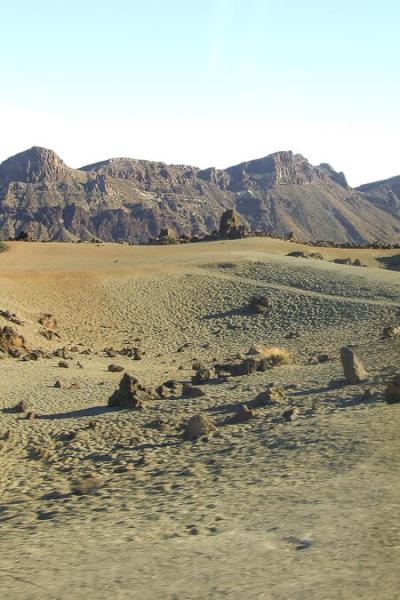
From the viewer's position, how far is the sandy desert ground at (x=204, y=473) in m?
7.51

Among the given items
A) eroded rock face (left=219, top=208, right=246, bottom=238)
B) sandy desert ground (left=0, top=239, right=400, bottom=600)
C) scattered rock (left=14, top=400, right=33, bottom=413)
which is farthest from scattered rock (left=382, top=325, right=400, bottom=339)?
eroded rock face (left=219, top=208, right=246, bottom=238)

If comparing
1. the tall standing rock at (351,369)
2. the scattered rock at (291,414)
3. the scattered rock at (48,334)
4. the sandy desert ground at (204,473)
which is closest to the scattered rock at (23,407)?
the sandy desert ground at (204,473)

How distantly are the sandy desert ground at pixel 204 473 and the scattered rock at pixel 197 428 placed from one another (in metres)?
0.19

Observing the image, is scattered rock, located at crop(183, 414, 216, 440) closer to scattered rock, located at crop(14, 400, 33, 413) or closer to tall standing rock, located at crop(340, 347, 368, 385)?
tall standing rock, located at crop(340, 347, 368, 385)

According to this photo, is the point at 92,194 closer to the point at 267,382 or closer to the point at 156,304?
the point at 156,304

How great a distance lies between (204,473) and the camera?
11891 mm

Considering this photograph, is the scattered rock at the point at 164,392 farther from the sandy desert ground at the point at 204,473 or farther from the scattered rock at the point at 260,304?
the scattered rock at the point at 260,304

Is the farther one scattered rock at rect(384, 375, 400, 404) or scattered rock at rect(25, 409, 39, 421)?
scattered rock at rect(25, 409, 39, 421)

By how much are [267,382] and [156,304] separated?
664 inches

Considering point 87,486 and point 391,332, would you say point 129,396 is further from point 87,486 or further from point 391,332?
point 391,332

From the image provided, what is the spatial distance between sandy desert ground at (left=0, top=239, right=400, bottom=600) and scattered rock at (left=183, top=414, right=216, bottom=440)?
194mm

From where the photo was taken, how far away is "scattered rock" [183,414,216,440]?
14.4 metres

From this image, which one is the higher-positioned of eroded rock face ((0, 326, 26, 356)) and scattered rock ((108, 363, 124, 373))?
eroded rock face ((0, 326, 26, 356))

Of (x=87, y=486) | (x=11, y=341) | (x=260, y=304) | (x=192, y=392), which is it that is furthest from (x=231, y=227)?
(x=87, y=486)
